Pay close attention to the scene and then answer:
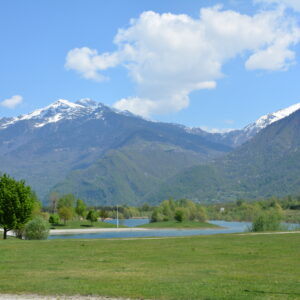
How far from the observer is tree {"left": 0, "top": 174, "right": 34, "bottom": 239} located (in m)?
62.3

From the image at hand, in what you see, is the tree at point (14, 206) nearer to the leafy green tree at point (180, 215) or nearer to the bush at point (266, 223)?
the bush at point (266, 223)

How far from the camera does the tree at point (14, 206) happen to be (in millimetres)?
62312

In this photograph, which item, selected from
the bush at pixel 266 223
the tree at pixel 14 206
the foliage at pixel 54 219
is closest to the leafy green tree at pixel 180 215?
the foliage at pixel 54 219

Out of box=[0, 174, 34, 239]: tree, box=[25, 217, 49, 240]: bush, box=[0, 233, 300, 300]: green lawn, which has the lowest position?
box=[0, 233, 300, 300]: green lawn

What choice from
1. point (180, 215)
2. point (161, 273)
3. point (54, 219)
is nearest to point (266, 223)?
point (161, 273)

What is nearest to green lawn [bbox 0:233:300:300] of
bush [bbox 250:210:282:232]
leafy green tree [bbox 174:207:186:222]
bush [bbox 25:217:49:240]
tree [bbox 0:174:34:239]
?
tree [bbox 0:174:34:239]

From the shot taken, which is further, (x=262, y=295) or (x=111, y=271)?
(x=111, y=271)

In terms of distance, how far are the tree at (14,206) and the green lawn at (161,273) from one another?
23.2 meters

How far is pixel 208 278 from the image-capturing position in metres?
23.5

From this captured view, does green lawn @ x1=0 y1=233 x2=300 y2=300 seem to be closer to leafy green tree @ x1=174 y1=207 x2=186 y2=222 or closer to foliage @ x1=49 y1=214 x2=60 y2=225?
foliage @ x1=49 y1=214 x2=60 y2=225

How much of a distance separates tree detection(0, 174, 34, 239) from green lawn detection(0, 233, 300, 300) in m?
23.2

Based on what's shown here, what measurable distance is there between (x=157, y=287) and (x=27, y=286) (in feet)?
20.2

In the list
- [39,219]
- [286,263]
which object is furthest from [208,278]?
[39,219]

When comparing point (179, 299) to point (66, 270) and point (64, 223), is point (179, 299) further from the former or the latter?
point (64, 223)
